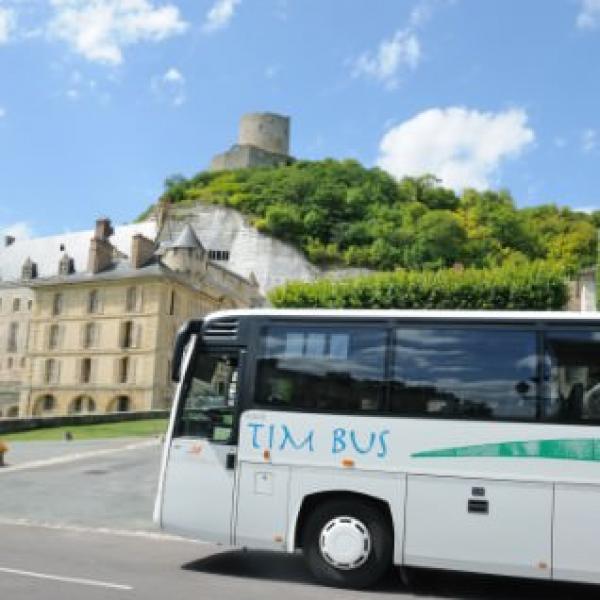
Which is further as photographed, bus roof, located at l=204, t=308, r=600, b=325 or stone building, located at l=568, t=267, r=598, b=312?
stone building, located at l=568, t=267, r=598, b=312

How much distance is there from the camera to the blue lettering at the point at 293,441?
883 cm

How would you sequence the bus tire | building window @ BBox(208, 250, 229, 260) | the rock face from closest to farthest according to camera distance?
1. the bus tire
2. the rock face
3. building window @ BBox(208, 250, 229, 260)

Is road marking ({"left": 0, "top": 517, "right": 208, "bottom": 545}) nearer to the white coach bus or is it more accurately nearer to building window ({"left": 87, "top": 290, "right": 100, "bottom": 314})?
the white coach bus

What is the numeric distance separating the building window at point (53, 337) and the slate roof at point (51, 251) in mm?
13411

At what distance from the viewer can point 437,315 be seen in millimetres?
8844

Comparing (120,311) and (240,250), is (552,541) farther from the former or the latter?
(240,250)

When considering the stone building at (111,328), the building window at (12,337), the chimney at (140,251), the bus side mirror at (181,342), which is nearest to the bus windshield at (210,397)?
the bus side mirror at (181,342)

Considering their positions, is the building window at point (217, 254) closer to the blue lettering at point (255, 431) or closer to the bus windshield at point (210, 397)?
the bus windshield at point (210, 397)

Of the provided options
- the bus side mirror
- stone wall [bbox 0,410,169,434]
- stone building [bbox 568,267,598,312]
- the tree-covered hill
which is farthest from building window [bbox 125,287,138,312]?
the bus side mirror

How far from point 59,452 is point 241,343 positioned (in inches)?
648

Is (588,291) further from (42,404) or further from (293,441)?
(42,404)

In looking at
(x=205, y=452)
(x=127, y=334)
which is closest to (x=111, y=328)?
(x=127, y=334)

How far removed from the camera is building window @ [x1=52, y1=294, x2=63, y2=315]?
65000 mm

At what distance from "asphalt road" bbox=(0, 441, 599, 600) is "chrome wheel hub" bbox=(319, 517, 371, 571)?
1.13ft
